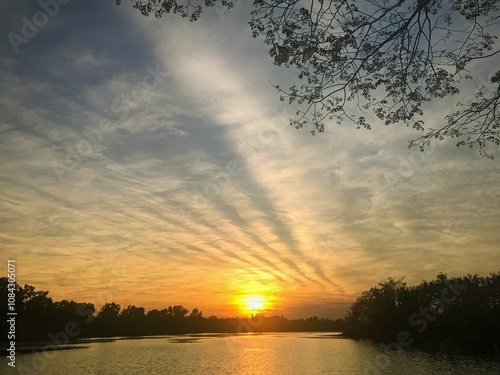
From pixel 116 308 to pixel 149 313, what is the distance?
71.8ft

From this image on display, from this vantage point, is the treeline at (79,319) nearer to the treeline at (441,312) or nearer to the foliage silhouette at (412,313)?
the foliage silhouette at (412,313)

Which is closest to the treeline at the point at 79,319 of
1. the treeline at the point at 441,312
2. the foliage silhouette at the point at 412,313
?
the foliage silhouette at the point at 412,313

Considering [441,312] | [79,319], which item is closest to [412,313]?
[441,312]

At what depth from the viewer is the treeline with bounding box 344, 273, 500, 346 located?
7138cm

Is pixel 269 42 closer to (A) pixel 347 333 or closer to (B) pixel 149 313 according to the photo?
(A) pixel 347 333

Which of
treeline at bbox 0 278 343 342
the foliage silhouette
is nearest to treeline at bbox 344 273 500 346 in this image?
the foliage silhouette

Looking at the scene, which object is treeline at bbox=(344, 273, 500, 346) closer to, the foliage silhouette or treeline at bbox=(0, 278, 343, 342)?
the foliage silhouette

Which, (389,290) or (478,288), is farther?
(389,290)

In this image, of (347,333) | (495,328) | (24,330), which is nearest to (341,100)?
(495,328)

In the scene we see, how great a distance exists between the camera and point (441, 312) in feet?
269

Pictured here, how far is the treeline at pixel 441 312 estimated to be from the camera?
7138 centimetres

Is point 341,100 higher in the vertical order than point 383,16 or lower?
lower

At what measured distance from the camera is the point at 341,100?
8.67 m

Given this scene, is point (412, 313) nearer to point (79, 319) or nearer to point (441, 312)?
point (441, 312)
